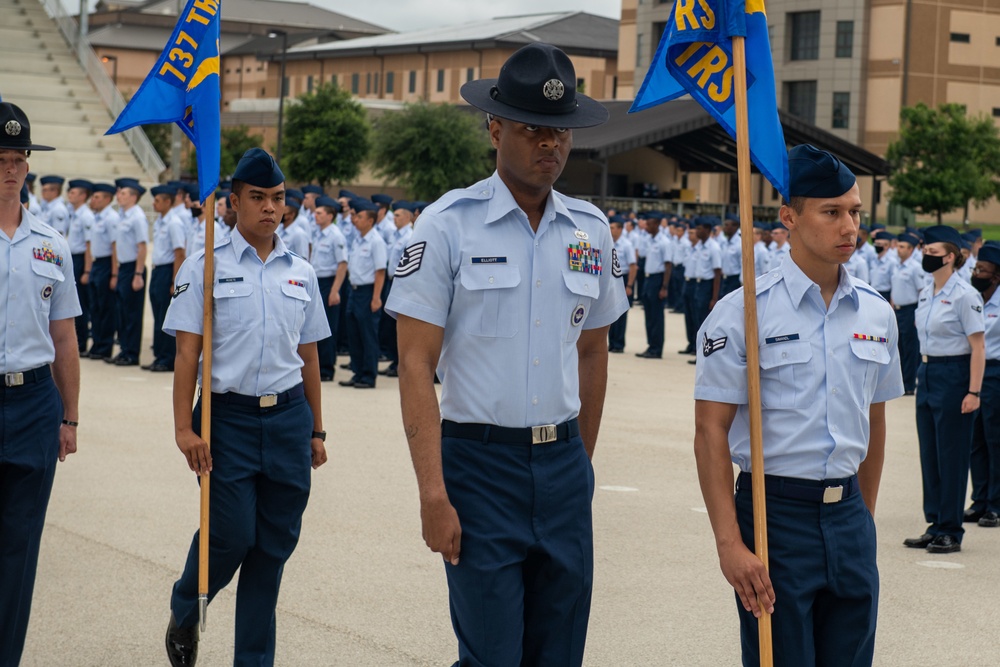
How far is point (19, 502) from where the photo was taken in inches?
202

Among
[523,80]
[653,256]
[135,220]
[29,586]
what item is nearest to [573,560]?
[523,80]

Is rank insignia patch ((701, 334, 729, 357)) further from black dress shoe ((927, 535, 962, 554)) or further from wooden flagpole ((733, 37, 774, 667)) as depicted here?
black dress shoe ((927, 535, 962, 554))

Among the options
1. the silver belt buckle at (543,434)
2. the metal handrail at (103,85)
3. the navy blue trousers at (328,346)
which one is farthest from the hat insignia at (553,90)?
the metal handrail at (103,85)

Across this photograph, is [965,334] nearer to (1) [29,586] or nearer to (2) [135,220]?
(1) [29,586]

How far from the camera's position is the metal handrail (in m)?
40.4

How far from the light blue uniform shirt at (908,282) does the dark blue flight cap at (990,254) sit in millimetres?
7927

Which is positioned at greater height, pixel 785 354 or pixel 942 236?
pixel 942 236

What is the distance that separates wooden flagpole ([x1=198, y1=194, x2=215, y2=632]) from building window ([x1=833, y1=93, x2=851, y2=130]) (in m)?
63.4

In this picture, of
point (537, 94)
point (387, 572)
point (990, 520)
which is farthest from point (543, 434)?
point (990, 520)

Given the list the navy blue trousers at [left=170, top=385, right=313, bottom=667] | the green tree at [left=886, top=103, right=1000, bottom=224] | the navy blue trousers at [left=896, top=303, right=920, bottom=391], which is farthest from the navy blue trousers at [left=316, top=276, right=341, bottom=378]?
the green tree at [left=886, top=103, right=1000, bottom=224]

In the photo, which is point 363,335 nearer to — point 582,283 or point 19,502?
point 19,502

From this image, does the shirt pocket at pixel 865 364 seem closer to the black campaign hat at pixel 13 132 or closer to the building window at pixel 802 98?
the black campaign hat at pixel 13 132

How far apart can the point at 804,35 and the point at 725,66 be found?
216ft

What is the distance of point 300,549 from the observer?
7715mm
